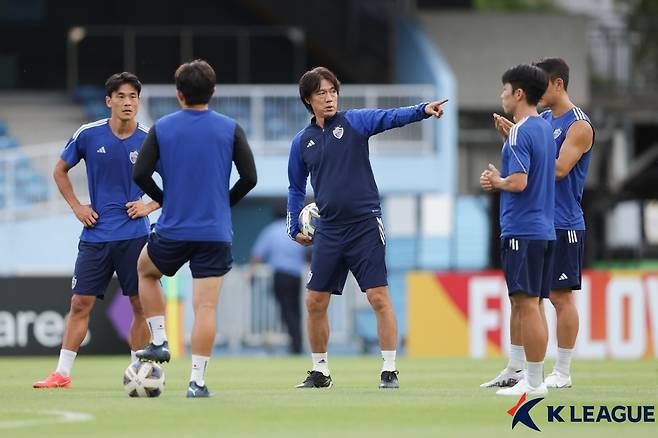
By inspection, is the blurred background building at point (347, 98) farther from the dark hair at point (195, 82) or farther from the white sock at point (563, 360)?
the dark hair at point (195, 82)

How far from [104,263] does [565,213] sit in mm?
3664

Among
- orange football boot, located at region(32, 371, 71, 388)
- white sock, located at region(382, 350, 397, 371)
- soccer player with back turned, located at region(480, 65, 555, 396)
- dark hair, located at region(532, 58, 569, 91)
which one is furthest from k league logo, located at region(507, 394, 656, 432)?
orange football boot, located at region(32, 371, 71, 388)

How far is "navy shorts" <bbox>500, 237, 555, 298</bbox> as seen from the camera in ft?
35.7

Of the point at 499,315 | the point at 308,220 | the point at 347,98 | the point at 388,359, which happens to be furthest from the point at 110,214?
the point at 347,98

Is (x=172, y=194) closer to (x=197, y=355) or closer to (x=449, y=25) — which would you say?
(x=197, y=355)

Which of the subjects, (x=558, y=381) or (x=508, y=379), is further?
(x=558, y=381)

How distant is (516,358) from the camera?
40.1 feet

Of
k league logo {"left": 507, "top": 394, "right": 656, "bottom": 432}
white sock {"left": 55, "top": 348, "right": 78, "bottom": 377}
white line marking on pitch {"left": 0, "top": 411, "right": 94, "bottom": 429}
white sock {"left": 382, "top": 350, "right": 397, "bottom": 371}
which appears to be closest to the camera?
white line marking on pitch {"left": 0, "top": 411, "right": 94, "bottom": 429}

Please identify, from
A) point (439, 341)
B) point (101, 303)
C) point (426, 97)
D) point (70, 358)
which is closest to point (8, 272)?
point (101, 303)

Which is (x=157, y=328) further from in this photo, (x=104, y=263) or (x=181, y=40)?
(x=181, y=40)

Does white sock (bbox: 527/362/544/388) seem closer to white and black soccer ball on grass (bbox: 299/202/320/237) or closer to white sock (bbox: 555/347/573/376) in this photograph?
white sock (bbox: 555/347/573/376)

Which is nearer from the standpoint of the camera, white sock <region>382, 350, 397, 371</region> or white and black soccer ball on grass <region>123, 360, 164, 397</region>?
white and black soccer ball on grass <region>123, 360, 164, 397</region>

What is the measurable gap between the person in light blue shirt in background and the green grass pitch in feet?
28.2

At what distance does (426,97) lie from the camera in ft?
96.6
